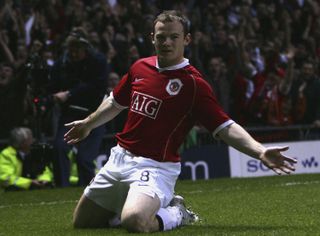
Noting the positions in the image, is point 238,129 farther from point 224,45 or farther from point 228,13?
point 228,13

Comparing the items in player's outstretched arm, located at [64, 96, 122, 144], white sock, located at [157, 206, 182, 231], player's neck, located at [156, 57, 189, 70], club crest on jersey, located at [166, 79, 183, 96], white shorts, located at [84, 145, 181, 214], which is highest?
player's neck, located at [156, 57, 189, 70]

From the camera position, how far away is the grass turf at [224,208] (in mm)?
8188

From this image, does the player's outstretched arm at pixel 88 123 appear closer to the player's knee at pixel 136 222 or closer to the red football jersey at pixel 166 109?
the red football jersey at pixel 166 109

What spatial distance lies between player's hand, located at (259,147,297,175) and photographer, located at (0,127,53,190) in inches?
320

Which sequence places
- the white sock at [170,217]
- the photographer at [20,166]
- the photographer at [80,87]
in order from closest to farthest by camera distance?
the white sock at [170,217], the photographer at [80,87], the photographer at [20,166]

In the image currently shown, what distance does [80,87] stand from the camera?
45.5ft

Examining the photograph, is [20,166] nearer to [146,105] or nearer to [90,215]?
[90,215]

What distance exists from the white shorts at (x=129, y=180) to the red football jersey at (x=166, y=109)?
0.24ft

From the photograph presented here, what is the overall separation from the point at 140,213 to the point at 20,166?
299 inches

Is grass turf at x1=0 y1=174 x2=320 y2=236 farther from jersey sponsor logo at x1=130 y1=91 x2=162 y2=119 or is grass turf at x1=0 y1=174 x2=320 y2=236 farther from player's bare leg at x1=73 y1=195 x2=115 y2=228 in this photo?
jersey sponsor logo at x1=130 y1=91 x2=162 y2=119

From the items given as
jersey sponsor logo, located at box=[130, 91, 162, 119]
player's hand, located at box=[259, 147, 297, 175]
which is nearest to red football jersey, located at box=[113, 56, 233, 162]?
jersey sponsor logo, located at box=[130, 91, 162, 119]

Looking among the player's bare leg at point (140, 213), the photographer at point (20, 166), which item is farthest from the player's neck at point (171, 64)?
the photographer at point (20, 166)

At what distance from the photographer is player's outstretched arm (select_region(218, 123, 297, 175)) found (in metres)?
7.07

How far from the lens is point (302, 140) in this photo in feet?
59.2
